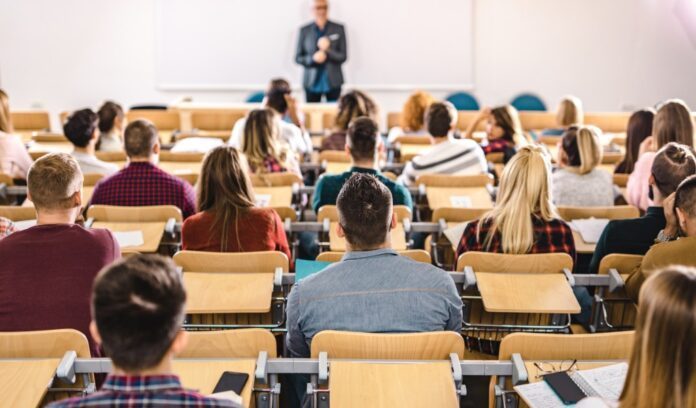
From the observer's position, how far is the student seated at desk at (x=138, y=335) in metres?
1.62

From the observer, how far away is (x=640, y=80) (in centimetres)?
1020

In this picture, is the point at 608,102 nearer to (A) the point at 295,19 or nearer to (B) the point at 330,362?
(A) the point at 295,19

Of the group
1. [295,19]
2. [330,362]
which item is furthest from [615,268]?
[295,19]

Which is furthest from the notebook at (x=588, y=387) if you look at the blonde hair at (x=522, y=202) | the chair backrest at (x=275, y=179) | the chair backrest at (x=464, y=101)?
the chair backrest at (x=464, y=101)

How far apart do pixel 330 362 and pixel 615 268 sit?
1.59 m

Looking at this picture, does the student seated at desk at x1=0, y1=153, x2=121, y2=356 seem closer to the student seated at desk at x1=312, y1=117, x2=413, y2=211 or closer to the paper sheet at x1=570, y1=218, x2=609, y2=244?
the student seated at desk at x1=312, y1=117, x2=413, y2=211

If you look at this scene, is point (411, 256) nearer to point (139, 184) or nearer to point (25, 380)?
point (25, 380)

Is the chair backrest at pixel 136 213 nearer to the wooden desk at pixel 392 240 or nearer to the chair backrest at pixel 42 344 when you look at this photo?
the wooden desk at pixel 392 240

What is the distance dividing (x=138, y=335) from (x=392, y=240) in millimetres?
2321

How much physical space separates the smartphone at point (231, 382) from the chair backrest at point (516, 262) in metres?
1.29

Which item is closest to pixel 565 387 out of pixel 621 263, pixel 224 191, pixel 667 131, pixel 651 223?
pixel 621 263

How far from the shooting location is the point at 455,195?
4.69 metres

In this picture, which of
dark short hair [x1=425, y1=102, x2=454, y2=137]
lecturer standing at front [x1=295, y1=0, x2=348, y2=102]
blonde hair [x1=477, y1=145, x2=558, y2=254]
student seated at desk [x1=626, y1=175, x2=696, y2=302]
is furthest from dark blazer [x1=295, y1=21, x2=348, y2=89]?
student seated at desk [x1=626, y1=175, x2=696, y2=302]

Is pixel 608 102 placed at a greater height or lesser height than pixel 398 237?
greater
